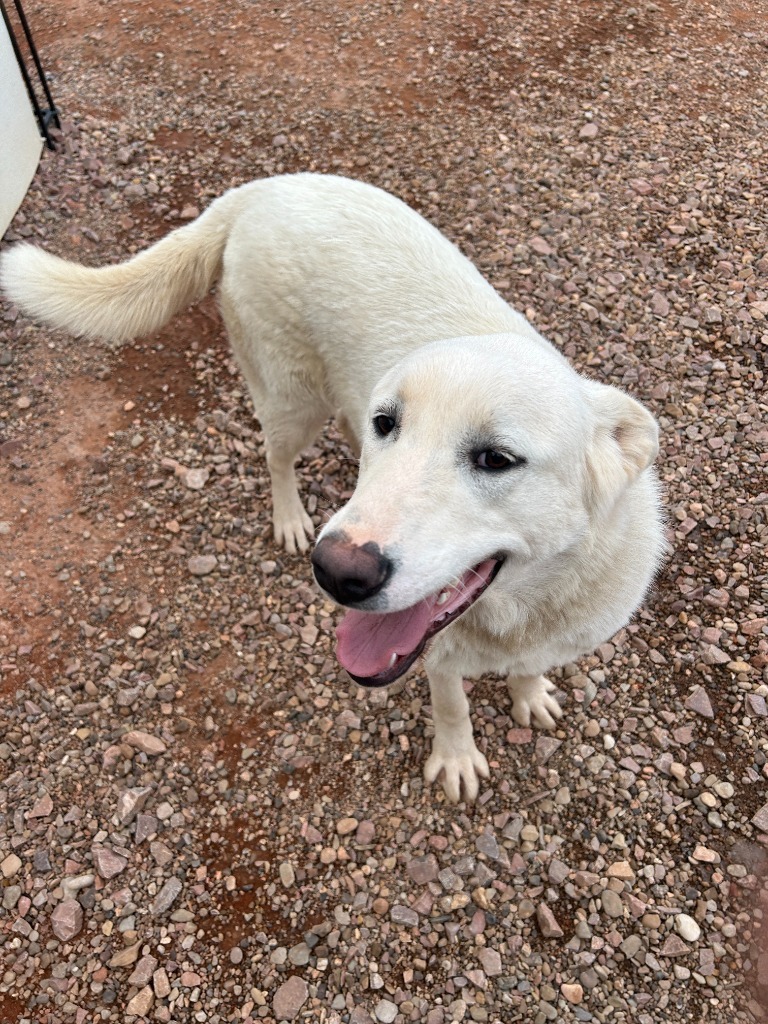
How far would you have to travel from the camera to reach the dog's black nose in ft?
6.13

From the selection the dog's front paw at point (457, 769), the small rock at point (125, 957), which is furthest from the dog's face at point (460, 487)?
the small rock at point (125, 957)

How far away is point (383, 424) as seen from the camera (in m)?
2.35

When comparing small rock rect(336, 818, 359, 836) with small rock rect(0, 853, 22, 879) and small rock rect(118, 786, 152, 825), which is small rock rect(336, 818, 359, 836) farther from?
small rock rect(0, 853, 22, 879)

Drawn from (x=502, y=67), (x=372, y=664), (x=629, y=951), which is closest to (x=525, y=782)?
(x=629, y=951)

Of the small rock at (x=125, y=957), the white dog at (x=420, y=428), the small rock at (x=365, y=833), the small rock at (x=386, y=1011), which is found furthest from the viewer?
the small rock at (x=365, y=833)

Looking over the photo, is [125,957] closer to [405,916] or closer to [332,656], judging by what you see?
[405,916]

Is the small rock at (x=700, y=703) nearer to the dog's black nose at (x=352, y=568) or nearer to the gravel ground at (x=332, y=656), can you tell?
the gravel ground at (x=332, y=656)

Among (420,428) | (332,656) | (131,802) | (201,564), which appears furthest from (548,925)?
(201,564)

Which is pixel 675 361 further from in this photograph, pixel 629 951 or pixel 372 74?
pixel 372 74

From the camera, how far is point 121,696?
353 cm

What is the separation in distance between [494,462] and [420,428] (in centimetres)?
23

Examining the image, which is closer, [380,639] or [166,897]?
[380,639]

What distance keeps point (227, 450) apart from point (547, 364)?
2.48 m

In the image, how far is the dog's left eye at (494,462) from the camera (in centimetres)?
213
